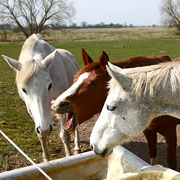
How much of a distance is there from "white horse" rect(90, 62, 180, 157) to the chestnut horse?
2.11 ft

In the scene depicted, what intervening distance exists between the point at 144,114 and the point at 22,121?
188 inches

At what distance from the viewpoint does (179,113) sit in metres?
2.26

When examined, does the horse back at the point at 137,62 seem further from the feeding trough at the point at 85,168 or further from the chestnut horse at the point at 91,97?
the feeding trough at the point at 85,168

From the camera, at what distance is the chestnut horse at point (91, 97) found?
2.92m

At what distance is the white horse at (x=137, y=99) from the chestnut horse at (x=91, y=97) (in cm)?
64

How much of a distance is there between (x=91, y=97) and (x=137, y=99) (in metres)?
1.01

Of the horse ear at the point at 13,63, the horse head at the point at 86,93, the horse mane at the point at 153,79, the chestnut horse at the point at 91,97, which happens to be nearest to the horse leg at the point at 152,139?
the chestnut horse at the point at 91,97

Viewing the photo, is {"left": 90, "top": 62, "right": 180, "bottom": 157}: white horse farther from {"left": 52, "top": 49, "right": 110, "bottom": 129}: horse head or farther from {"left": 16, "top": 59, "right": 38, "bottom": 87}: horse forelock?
{"left": 16, "top": 59, "right": 38, "bottom": 87}: horse forelock

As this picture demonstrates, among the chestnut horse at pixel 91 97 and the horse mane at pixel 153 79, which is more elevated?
the horse mane at pixel 153 79

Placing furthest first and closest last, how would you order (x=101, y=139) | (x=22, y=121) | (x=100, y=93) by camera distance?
(x=22, y=121) < (x=100, y=93) < (x=101, y=139)

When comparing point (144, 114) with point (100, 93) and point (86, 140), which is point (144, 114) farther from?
point (86, 140)

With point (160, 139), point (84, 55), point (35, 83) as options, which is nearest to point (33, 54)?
point (35, 83)

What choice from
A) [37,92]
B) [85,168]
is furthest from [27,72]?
[85,168]

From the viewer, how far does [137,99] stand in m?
2.17
